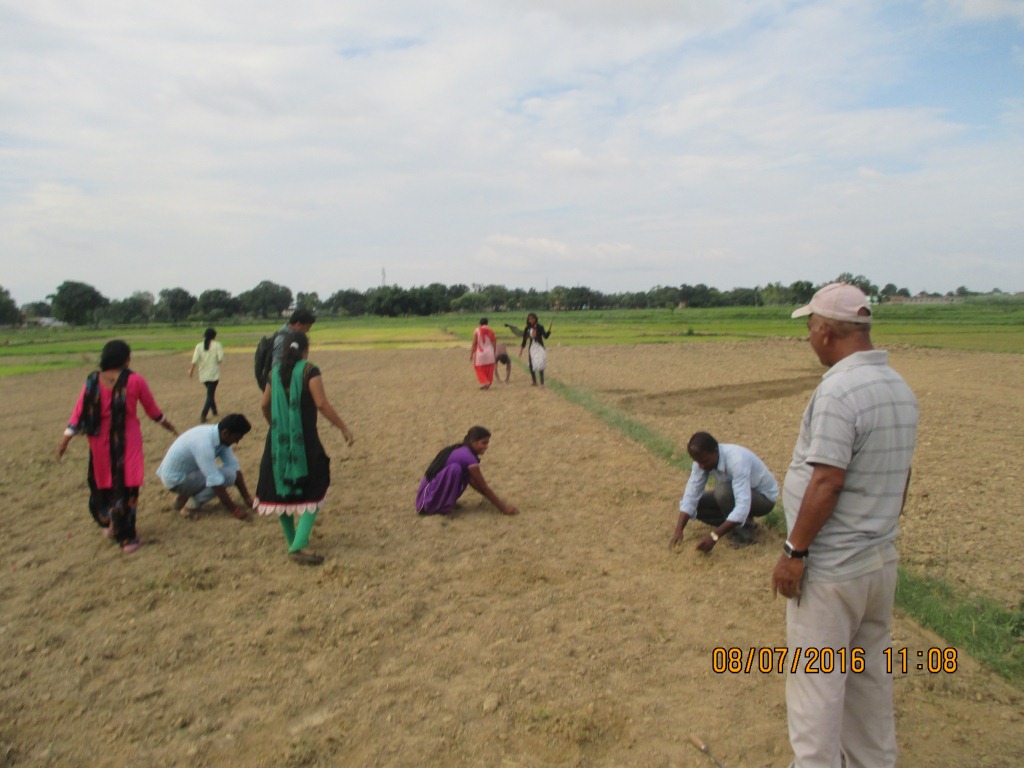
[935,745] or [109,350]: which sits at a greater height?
[109,350]

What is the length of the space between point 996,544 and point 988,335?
35.6 meters

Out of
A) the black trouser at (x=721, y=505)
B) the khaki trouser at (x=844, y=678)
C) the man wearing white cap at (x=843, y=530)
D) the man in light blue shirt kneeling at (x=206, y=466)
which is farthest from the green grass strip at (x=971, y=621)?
the man in light blue shirt kneeling at (x=206, y=466)

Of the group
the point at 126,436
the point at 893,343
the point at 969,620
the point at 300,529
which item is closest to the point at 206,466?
the point at 126,436

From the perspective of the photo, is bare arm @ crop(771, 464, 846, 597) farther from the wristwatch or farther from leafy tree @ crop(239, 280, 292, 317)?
leafy tree @ crop(239, 280, 292, 317)

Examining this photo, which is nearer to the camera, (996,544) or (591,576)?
(591,576)

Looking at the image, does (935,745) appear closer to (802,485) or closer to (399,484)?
(802,485)

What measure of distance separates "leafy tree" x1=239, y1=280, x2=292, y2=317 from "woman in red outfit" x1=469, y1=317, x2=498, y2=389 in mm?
83618

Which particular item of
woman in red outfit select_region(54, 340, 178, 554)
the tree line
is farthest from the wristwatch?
the tree line

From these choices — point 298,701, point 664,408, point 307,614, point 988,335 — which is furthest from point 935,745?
point 988,335

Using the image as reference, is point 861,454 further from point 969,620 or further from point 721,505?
point 721,505

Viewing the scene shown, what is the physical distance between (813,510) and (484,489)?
4040 millimetres

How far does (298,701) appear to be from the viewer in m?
3.50

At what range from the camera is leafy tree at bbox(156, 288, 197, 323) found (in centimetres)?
8650
